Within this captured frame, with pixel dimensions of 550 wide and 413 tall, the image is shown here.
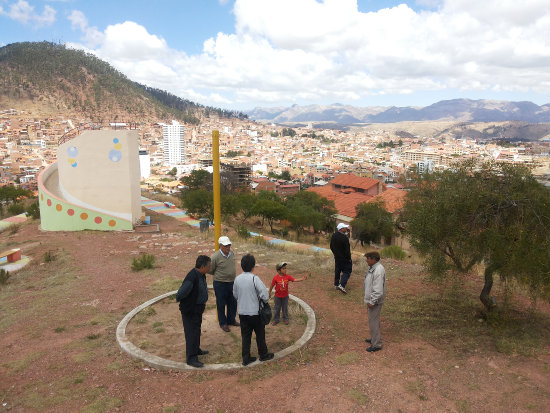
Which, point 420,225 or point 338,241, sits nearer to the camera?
Answer: point 420,225

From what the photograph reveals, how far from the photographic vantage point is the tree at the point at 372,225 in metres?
30.1

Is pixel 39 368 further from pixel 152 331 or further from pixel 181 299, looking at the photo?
pixel 181 299

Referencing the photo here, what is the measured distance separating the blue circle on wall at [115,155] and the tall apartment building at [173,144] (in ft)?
410

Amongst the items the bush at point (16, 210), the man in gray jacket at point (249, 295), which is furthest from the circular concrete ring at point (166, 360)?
the bush at point (16, 210)

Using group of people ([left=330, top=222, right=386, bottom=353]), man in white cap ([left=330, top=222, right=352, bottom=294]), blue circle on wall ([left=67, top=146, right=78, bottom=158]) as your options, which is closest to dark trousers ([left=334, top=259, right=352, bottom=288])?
man in white cap ([left=330, top=222, right=352, bottom=294])

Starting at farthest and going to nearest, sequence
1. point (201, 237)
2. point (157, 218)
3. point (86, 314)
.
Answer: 1. point (157, 218)
2. point (201, 237)
3. point (86, 314)

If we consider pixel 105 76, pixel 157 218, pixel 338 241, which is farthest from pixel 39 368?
pixel 105 76

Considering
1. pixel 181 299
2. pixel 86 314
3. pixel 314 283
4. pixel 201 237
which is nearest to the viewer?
pixel 181 299

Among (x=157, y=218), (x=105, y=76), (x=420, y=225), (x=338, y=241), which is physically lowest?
(x=157, y=218)

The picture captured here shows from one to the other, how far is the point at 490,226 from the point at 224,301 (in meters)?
3.99

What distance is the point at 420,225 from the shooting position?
18.6 feet

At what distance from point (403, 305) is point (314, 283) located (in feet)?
6.81

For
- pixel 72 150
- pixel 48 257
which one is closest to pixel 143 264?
pixel 48 257

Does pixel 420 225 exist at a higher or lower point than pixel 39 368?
higher
